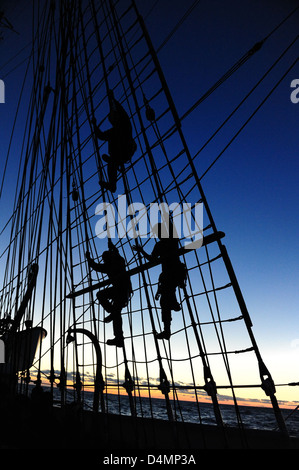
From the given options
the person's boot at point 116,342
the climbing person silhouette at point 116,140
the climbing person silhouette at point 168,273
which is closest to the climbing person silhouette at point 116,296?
the person's boot at point 116,342

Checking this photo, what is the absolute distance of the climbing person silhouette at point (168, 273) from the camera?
3.44 m

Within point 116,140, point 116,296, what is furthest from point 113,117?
point 116,296

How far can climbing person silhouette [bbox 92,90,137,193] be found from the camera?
4.07 meters

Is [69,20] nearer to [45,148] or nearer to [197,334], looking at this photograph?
[45,148]

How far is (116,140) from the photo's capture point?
161 inches

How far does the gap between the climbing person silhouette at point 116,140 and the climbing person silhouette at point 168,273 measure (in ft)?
3.97

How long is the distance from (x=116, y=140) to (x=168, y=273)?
2.22m

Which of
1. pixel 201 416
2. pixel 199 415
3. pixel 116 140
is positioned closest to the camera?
pixel 199 415

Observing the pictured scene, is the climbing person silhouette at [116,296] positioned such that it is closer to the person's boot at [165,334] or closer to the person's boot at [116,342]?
the person's boot at [116,342]

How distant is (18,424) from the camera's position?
2.50 metres

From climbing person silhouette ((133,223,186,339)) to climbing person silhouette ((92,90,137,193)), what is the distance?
1.21 metres

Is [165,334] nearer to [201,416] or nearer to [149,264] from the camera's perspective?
[149,264]
